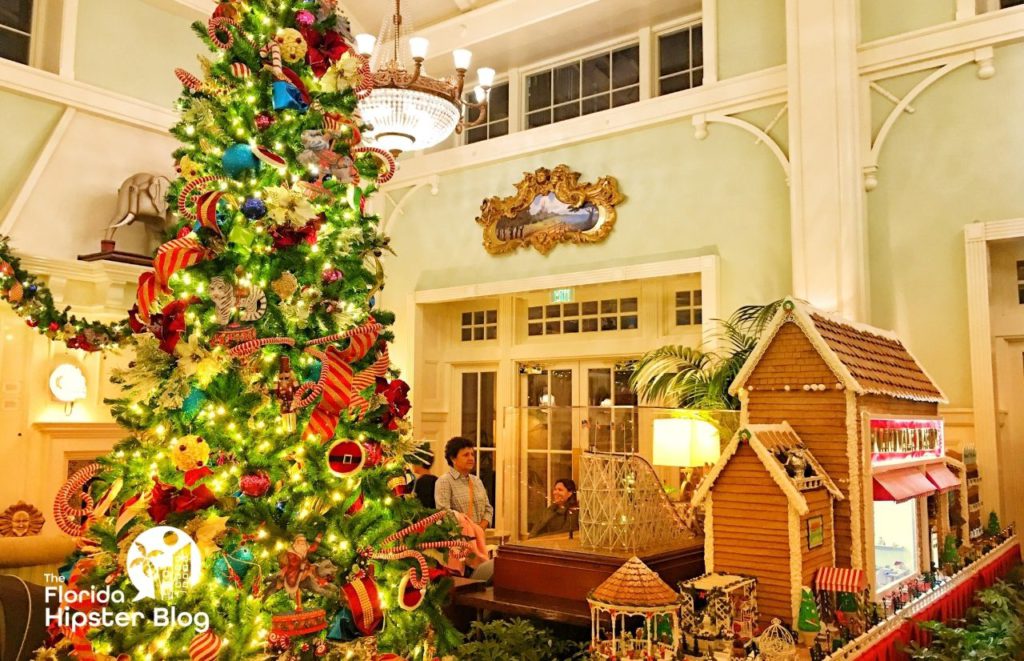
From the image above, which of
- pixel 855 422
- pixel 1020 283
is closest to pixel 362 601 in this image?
pixel 855 422

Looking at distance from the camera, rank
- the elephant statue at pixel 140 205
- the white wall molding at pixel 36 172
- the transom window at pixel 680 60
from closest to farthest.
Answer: the white wall molding at pixel 36 172 < the elephant statue at pixel 140 205 < the transom window at pixel 680 60

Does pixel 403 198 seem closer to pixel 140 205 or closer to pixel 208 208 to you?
pixel 140 205

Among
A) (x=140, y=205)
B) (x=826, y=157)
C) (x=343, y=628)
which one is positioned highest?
(x=826, y=157)

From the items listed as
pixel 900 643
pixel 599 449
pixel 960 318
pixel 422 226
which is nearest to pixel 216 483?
pixel 599 449

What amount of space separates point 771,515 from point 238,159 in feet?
7.78

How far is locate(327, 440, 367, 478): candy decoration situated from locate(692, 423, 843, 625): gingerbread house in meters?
1.41

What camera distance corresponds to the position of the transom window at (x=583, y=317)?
314 inches

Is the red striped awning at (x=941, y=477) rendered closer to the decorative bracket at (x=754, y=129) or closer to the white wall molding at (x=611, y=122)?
the decorative bracket at (x=754, y=129)

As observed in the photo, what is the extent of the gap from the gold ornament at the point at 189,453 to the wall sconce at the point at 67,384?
4575 mm

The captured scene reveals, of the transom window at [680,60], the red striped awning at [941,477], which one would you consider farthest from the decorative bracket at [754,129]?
the red striped awning at [941,477]

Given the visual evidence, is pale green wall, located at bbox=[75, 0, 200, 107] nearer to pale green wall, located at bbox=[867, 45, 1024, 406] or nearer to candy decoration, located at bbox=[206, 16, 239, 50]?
candy decoration, located at bbox=[206, 16, 239, 50]

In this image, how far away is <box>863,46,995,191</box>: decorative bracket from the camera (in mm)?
5625

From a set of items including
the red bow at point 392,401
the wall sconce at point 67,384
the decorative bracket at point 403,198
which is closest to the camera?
the red bow at point 392,401

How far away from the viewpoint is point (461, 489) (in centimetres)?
536
